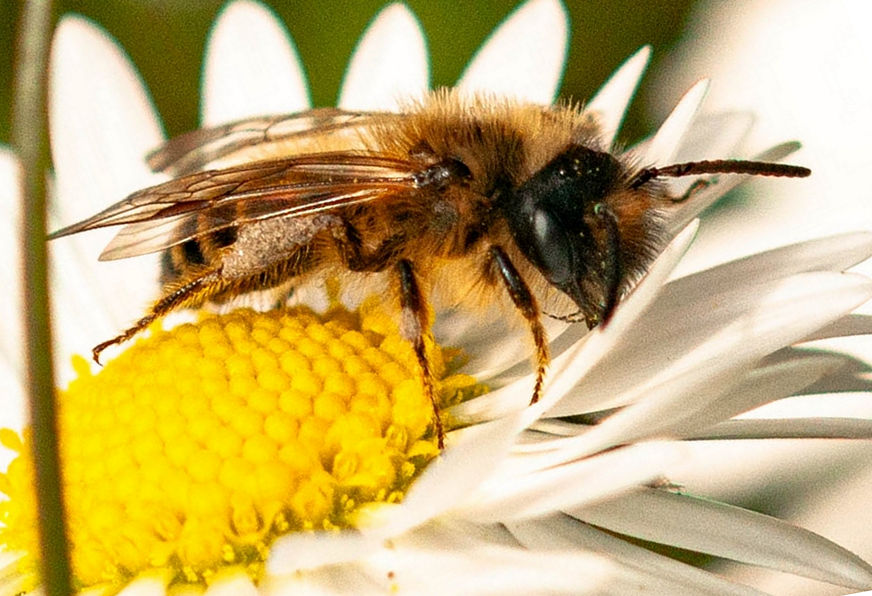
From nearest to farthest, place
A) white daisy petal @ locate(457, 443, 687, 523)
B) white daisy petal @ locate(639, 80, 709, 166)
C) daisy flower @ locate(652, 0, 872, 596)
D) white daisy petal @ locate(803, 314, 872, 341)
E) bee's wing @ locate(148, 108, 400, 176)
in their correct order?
white daisy petal @ locate(457, 443, 687, 523)
white daisy petal @ locate(803, 314, 872, 341)
white daisy petal @ locate(639, 80, 709, 166)
bee's wing @ locate(148, 108, 400, 176)
daisy flower @ locate(652, 0, 872, 596)

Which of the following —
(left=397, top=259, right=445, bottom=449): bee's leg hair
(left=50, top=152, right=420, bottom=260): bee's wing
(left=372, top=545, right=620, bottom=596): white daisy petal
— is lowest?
(left=372, top=545, right=620, bottom=596): white daisy petal

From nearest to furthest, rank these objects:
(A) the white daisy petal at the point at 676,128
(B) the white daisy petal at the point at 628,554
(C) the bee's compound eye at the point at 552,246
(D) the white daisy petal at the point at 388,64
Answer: (B) the white daisy petal at the point at 628,554 < (C) the bee's compound eye at the point at 552,246 < (A) the white daisy petal at the point at 676,128 < (D) the white daisy petal at the point at 388,64

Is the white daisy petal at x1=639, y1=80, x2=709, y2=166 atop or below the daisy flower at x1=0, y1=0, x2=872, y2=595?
atop

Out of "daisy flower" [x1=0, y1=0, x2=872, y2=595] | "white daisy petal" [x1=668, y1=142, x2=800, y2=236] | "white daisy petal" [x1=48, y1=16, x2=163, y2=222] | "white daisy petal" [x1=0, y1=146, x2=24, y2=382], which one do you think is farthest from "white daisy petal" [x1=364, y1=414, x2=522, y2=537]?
"white daisy petal" [x1=48, y1=16, x2=163, y2=222]

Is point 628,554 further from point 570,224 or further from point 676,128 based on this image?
point 676,128

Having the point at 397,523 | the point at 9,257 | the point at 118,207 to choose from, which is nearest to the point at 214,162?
the point at 9,257

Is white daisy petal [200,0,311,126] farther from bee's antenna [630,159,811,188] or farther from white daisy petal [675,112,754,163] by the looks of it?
bee's antenna [630,159,811,188]

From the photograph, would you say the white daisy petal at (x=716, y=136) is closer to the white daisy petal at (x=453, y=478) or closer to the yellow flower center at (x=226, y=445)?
the yellow flower center at (x=226, y=445)

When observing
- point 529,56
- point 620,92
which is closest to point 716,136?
point 620,92

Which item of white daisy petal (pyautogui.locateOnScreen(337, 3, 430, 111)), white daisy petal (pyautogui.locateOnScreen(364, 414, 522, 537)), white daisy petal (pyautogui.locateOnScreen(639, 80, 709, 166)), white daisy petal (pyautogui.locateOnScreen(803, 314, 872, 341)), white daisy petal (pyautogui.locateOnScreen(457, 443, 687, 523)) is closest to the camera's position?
white daisy petal (pyautogui.locateOnScreen(457, 443, 687, 523))

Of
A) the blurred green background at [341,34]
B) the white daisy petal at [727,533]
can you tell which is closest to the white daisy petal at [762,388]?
the white daisy petal at [727,533]
